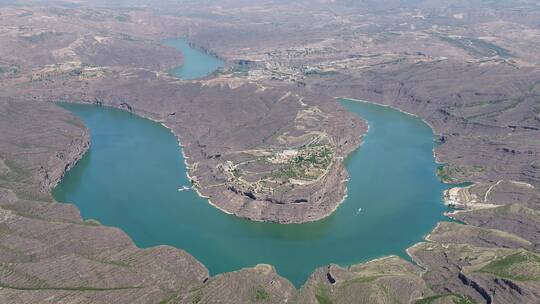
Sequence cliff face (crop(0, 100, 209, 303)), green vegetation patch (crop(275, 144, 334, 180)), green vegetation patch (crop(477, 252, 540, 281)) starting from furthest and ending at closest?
green vegetation patch (crop(275, 144, 334, 180)) → green vegetation patch (crop(477, 252, 540, 281)) → cliff face (crop(0, 100, 209, 303))

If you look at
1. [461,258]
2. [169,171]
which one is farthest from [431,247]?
[169,171]

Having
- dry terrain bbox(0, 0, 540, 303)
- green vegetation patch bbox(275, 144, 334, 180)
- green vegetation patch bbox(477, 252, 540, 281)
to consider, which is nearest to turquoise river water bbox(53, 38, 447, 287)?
dry terrain bbox(0, 0, 540, 303)

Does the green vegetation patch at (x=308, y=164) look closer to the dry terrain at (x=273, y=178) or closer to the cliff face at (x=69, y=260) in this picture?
the dry terrain at (x=273, y=178)

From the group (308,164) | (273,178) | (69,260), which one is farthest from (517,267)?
(69,260)

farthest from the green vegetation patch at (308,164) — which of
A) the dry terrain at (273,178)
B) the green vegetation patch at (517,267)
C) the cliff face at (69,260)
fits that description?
the green vegetation patch at (517,267)

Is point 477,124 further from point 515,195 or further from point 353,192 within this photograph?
point 353,192

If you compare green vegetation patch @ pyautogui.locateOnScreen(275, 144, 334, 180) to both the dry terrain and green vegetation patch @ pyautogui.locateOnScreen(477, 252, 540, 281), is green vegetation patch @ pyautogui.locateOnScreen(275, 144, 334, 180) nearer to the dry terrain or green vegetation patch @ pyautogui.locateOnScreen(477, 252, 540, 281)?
→ the dry terrain
